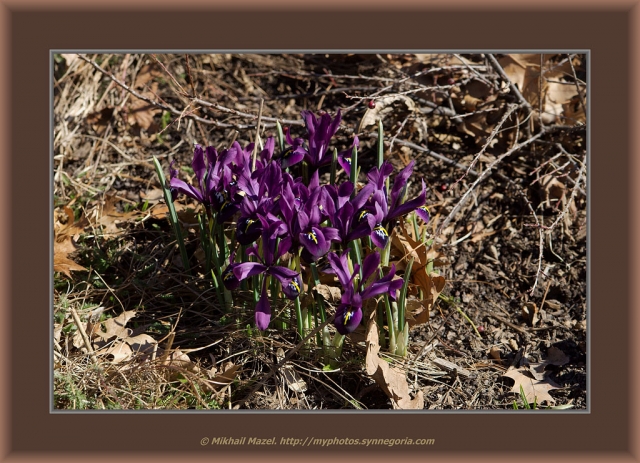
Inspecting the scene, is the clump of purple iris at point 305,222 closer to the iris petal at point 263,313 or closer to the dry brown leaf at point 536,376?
the iris petal at point 263,313

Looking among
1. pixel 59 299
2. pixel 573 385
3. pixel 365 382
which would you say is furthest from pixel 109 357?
pixel 573 385

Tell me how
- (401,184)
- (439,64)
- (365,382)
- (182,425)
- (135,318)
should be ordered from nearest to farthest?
1. (182,425)
2. (401,184)
3. (365,382)
4. (135,318)
5. (439,64)

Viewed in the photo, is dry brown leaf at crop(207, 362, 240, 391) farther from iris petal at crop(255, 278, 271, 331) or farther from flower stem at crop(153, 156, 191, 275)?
flower stem at crop(153, 156, 191, 275)

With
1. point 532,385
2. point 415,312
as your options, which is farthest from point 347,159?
point 532,385

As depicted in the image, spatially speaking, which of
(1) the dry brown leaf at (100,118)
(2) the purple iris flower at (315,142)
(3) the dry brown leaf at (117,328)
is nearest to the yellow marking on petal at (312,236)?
(2) the purple iris flower at (315,142)

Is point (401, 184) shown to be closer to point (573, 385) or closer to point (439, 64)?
point (573, 385)

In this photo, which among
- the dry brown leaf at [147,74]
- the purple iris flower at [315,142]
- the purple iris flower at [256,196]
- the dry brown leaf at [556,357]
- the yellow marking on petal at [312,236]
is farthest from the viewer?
the dry brown leaf at [147,74]

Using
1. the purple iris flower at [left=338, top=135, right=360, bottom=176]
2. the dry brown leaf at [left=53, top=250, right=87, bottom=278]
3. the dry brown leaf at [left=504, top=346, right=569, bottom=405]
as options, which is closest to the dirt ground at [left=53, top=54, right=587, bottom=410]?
the dry brown leaf at [left=504, top=346, right=569, bottom=405]
